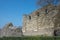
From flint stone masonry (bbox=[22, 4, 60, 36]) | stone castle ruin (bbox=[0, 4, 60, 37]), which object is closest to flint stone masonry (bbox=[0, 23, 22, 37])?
stone castle ruin (bbox=[0, 4, 60, 37])

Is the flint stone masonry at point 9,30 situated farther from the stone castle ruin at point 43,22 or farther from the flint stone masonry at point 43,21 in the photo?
the flint stone masonry at point 43,21

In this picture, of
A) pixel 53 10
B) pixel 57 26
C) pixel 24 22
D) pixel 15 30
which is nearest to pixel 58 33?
pixel 57 26

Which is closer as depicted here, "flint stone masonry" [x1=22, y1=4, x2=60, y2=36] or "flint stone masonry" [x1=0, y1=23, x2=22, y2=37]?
"flint stone masonry" [x1=22, y1=4, x2=60, y2=36]

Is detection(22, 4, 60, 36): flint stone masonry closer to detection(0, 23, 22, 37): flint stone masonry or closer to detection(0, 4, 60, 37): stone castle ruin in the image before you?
detection(0, 4, 60, 37): stone castle ruin

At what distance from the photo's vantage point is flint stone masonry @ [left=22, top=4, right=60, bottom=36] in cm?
3850

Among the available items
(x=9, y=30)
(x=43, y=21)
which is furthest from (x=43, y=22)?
(x=9, y=30)

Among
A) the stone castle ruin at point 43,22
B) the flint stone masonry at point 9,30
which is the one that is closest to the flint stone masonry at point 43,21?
the stone castle ruin at point 43,22

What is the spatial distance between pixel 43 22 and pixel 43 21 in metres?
0.20

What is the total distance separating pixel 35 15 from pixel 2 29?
942 cm

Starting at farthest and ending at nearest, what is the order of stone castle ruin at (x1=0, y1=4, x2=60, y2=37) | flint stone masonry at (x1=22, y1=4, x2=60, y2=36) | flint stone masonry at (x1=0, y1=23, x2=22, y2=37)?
1. flint stone masonry at (x1=0, y1=23, x2=22, y2=37)
2. flint stone masonry at (x1=22, y1=4, x2=60, y2=36)
3. stone castle ruin at (x1=0, y1=4, x2=60, y2=37)

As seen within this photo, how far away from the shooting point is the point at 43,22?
3938 centimetres

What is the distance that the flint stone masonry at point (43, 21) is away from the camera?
38.5 meters

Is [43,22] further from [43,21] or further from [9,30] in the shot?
[9,30]

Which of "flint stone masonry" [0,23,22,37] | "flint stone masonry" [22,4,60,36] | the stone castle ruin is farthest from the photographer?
"flint stone masonry" [0,23,22,37]
